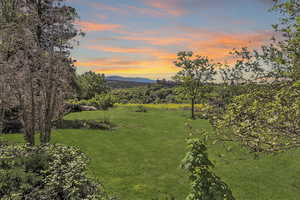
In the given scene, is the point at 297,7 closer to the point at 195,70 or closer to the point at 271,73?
the point at 271,73

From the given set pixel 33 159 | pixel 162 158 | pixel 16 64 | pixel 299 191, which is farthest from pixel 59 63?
pixel 299 191

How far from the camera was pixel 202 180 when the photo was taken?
6.58 m

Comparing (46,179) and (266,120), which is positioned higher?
(266,120)

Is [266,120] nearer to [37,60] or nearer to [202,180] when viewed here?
[202,180]

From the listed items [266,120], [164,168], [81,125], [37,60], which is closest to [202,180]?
[266,120]

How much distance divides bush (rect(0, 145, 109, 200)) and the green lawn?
2.27 m

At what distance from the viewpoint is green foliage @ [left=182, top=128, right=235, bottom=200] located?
20.6 ft

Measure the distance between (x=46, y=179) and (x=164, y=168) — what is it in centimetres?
799

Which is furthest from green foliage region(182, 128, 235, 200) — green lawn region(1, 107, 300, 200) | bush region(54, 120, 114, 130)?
bush region(54, 120, 114, 130)

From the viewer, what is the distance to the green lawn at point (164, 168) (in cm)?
1053

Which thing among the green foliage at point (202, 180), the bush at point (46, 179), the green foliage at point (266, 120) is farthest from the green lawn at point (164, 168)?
the bush at point (46, 179)

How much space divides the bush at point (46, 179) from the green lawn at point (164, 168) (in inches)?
89.5

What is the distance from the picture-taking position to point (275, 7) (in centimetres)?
744

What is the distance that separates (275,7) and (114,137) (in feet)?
59.2
